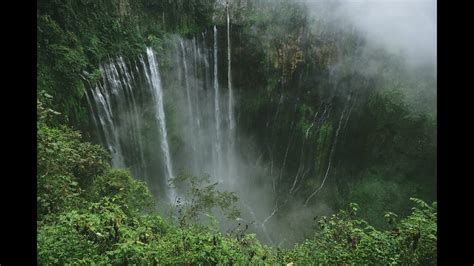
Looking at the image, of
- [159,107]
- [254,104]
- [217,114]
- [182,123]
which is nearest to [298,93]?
[254,104]

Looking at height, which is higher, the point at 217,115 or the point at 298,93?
the point at 298,93

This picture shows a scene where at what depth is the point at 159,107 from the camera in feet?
38.7

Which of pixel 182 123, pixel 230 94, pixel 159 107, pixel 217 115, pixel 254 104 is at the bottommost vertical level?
pixel 182 123

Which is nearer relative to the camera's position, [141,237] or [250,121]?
[141,237]

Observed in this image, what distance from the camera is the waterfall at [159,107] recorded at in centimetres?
1148

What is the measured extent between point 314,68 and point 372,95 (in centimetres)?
215

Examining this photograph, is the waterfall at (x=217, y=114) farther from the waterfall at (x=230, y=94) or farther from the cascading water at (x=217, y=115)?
the waterfall at (x=230, y=94)

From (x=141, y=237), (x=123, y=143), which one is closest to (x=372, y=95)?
(x=123, y=143)

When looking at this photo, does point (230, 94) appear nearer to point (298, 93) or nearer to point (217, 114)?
point (217, 114)

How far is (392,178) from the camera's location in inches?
470

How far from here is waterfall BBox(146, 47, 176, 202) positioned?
11477mm

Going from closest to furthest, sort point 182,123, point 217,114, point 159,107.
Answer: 1. point 159,107
2. point 182,123
3. point 217,114

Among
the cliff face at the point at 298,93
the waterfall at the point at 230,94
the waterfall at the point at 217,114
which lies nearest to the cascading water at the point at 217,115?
the waterfall at the point at 217,114
